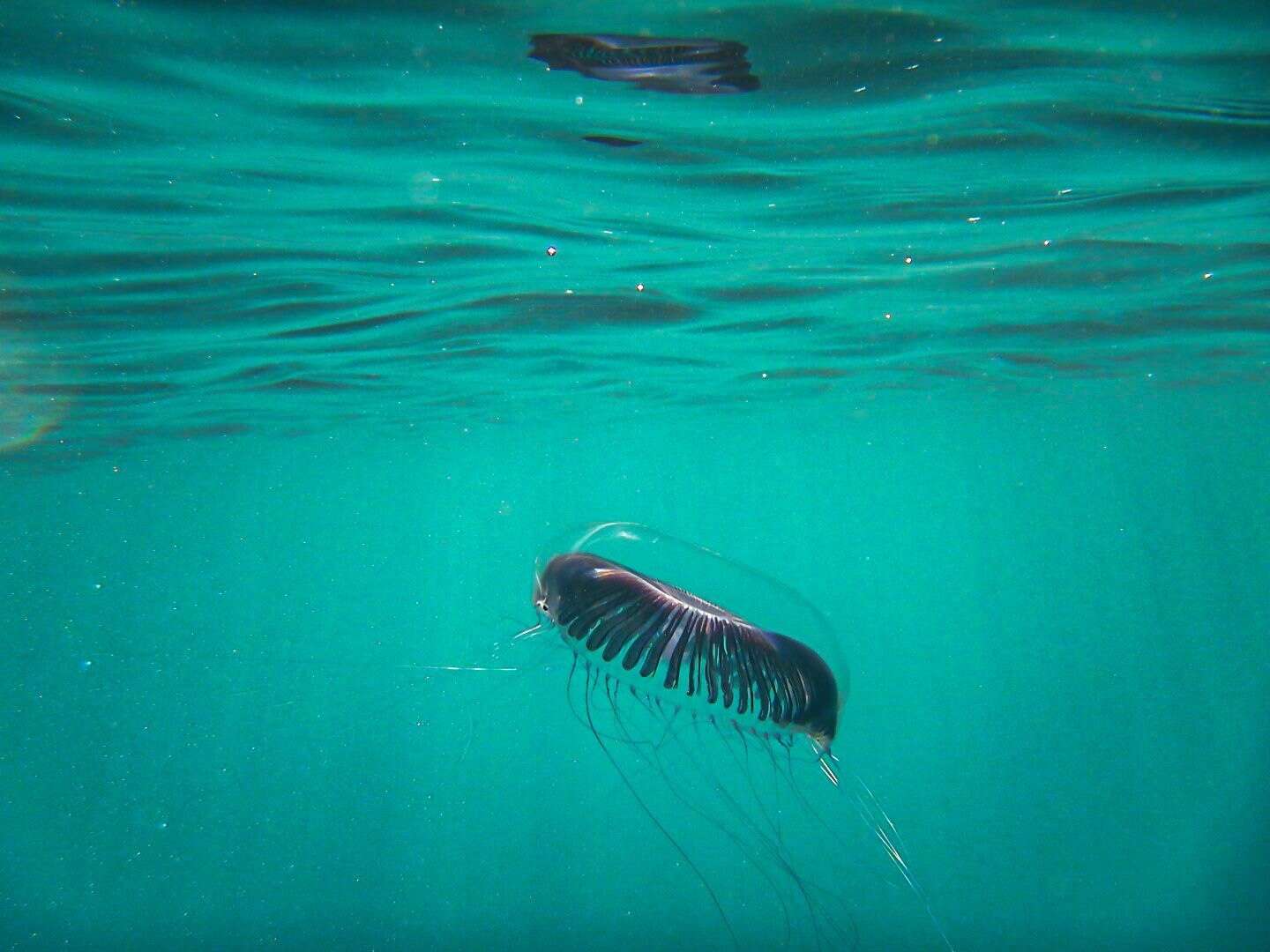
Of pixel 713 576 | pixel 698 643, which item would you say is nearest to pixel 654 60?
pixel 713 576

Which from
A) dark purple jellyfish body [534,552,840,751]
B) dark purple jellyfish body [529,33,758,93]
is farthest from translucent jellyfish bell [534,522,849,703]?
dark purple jellyfish body [529,33,758,93]

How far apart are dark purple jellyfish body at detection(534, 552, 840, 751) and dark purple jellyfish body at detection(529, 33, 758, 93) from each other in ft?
11.9

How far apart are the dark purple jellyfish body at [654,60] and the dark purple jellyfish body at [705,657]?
3.64 meters

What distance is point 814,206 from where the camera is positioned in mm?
8617

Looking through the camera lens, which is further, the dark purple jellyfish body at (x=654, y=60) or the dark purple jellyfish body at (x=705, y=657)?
the dark purple jellyfish body at (x=654, y=60)

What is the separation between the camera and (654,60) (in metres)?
5.59

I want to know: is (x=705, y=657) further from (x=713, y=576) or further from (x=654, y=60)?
(x=654, y=60)

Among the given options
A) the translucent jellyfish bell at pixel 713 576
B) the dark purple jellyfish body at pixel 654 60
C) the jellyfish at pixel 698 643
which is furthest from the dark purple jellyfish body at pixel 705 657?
the dark purple jellyfish body at pixel 654 60

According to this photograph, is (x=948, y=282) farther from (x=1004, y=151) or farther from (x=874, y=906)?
(x=874, y=906)

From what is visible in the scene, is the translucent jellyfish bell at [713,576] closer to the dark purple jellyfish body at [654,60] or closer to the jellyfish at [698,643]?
the jellyfish at [698,643]

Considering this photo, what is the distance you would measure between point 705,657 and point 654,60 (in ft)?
13.7

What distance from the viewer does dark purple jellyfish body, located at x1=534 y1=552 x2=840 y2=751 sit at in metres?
3.97

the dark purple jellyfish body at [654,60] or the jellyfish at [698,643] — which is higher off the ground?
the dark purple jellyfish body at [654,60]

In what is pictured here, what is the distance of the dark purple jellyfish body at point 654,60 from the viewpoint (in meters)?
5.37
